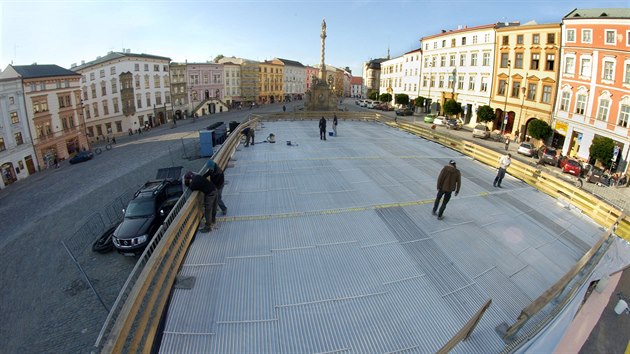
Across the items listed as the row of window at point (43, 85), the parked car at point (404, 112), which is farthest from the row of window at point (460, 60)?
the row of window at point (43, 85)

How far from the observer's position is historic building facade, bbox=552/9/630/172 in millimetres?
27578

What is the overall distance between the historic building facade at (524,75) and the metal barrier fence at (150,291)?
43541mm

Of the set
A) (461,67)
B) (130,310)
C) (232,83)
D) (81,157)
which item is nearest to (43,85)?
(81,157)

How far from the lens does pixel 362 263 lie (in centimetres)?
674

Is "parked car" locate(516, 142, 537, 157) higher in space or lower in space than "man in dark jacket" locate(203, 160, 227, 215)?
lower

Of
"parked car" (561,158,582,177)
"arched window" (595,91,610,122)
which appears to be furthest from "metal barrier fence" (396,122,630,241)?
"arched window" (595,91,610,122)

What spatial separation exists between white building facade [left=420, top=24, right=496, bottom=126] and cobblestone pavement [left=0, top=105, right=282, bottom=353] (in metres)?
42.6

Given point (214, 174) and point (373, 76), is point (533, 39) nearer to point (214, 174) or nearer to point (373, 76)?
point (214, 174)

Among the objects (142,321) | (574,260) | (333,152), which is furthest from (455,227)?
(333,152)

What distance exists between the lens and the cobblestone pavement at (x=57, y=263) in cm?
1147

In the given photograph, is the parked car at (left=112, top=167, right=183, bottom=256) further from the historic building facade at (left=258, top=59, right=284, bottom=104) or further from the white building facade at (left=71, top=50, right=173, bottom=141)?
the historic building facade at (left=258, top=59, right=284, bottom=104)

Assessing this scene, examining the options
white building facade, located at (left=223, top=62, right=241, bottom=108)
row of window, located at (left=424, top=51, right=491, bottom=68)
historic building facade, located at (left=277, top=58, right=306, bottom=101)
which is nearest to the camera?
row of window, located at (left=424, top=51, right=491, bottom=68)

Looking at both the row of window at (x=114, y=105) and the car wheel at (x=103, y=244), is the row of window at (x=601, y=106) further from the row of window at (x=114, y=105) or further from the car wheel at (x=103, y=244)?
the row of window at (x=114, y=105)

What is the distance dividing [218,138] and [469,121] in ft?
134
